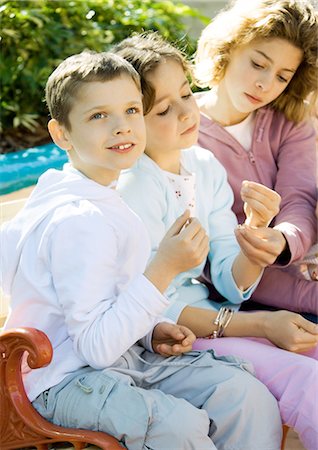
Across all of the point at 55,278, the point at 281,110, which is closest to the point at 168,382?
the point at 55,278

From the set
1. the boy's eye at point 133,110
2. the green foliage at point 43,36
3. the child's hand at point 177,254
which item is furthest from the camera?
the green foliage at point 43,36

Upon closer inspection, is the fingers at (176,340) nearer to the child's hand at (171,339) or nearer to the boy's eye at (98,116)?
the child's hand at (171,339)

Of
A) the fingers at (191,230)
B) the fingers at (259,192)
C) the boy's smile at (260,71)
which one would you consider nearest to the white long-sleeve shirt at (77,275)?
the fingers at (191,230)

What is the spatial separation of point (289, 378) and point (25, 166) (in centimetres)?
290

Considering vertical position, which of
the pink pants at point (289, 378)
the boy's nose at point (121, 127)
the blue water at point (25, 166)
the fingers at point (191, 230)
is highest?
the boy's nose at point (121, 127)

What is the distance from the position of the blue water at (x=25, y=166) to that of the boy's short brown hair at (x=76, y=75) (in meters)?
2.48

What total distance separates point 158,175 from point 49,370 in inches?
28.8

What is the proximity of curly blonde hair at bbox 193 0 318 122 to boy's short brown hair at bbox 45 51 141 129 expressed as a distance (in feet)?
2.23

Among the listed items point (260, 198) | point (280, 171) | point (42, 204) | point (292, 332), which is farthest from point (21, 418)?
point (280, 171)

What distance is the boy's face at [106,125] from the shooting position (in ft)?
6.57

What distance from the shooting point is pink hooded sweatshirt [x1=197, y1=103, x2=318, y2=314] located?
264 centimetres

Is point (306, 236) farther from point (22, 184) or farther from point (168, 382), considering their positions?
point (22, 184)

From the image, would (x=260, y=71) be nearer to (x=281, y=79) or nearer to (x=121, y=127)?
(x=281, y=79)

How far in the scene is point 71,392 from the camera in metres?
1.88
